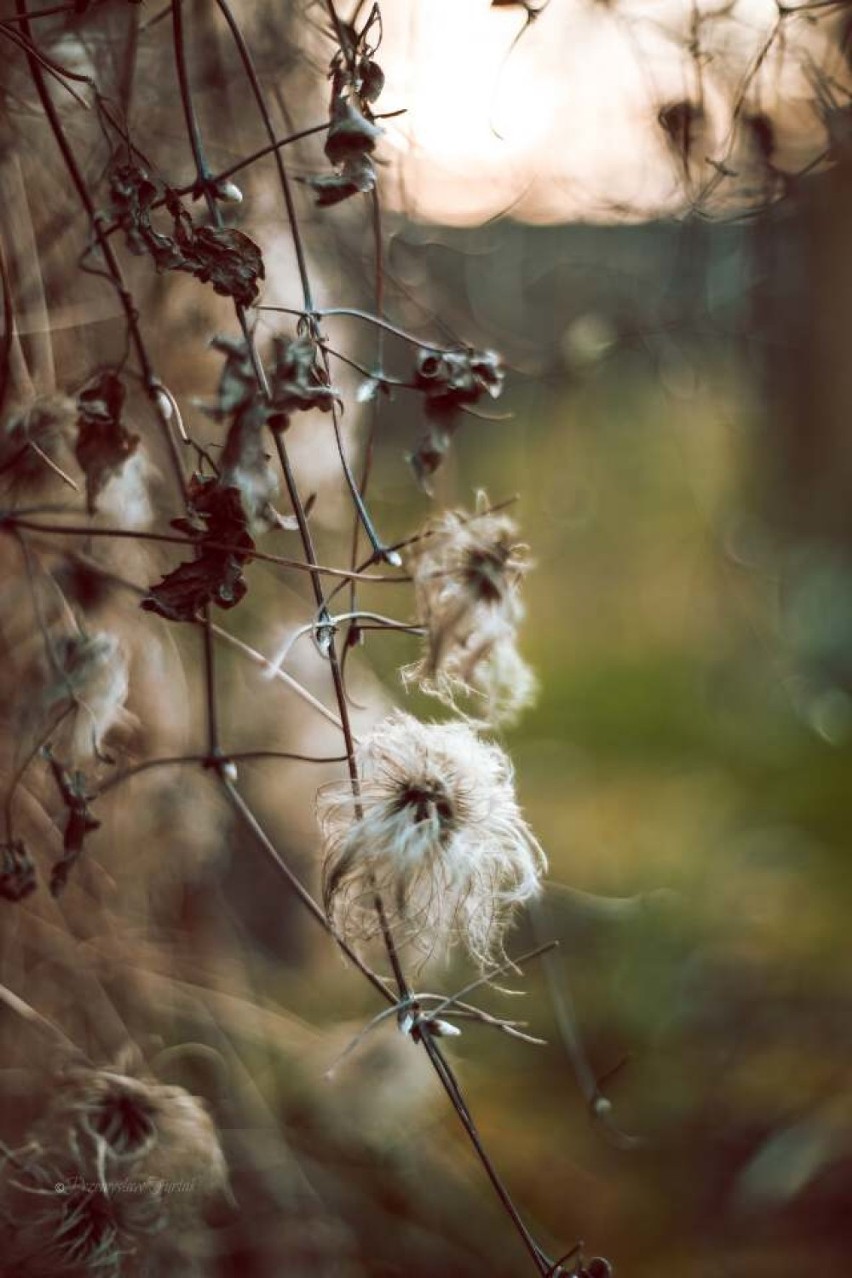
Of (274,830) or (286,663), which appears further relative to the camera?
(274,830)

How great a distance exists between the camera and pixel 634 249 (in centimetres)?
223

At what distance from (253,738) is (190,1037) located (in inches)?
12.3

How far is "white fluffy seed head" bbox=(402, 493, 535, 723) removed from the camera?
519 mm

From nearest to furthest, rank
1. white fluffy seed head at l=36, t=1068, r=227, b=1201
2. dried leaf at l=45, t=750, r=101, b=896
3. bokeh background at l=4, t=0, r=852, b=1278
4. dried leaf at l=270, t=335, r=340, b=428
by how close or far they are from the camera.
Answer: dried leaf at l=270, t=335, r=340, b=428 → dried leaf at l=45, t=750, r=101, b=896 → white fluffy seed head at l=36, t=1068, r=227, b=1201 → bokeh background at l=4, t=0, r=852, b=1278

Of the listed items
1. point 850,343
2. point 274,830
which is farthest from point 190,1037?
point 850,343

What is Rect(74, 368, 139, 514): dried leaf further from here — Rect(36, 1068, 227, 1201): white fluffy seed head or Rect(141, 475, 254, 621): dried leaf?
Rect(36, 1068, 227, 1201): white fluffy seed head

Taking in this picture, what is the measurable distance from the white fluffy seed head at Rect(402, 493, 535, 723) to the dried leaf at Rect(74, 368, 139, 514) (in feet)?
0.59

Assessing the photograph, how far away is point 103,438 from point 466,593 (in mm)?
226

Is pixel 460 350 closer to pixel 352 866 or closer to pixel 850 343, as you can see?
pixel 352 866

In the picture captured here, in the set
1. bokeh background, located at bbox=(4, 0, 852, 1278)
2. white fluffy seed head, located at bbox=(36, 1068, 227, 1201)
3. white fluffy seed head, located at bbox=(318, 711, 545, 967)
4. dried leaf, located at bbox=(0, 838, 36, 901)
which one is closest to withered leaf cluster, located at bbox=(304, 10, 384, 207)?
bokeh background, located at bbox=(4, 0, 852, 1278)

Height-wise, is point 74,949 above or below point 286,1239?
above

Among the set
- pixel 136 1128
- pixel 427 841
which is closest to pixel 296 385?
pixel 427 841

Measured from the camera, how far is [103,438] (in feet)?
1.96

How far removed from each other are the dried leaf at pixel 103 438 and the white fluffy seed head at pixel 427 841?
0.67 ft
